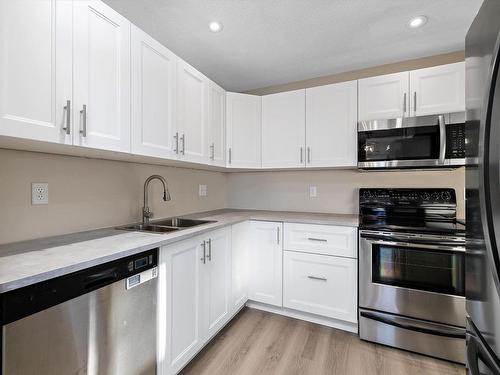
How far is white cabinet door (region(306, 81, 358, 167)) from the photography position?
2.31m

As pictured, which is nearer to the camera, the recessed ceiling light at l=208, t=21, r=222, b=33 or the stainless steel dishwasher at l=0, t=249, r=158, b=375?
the stainless steel dishwasher at l=0, t=249, r=158, b=375

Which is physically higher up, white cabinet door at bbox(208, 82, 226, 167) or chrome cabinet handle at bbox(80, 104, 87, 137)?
white cabinet door at bbox(208, 82, 226, 167)

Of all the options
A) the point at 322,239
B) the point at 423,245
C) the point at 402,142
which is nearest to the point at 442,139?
the point at 402,142

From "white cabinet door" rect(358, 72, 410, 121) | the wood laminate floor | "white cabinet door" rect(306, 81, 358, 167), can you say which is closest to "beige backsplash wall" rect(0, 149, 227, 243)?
the wood laminate floor

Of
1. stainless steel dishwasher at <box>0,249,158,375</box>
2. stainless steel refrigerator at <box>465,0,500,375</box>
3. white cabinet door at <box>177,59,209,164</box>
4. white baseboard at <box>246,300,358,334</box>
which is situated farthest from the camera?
white baseboard at <box>246,300,358,334</box>

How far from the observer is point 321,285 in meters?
2.16

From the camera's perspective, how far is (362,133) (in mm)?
2215

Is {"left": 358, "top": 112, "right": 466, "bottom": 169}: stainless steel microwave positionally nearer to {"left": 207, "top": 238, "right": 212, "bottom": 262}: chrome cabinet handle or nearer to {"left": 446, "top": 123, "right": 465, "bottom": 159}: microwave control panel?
{"left": 446, "top": 123, "right": 465, "bottom": 159}: microwave control panel

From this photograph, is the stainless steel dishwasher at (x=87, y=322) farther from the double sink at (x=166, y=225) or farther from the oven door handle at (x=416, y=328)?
the oven door handle at (x=416, y=328)

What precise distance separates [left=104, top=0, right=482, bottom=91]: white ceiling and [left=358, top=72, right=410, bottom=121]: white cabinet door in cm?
28

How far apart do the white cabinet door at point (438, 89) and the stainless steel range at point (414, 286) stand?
94cm

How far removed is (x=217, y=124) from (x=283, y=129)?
2.28 feet

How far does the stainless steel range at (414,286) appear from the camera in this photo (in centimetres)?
172

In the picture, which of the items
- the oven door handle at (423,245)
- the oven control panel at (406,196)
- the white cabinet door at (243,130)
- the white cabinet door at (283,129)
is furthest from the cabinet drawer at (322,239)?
the white cabinet door at (243,130)
